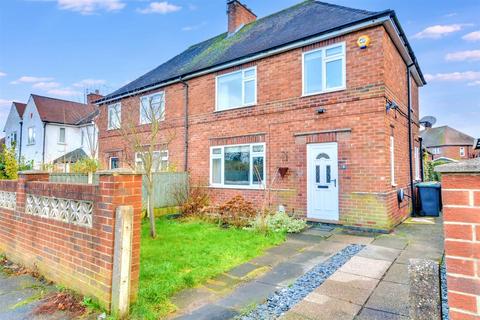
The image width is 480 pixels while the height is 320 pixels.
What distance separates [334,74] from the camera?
8.26 meters

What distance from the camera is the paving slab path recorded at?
308 centimetres

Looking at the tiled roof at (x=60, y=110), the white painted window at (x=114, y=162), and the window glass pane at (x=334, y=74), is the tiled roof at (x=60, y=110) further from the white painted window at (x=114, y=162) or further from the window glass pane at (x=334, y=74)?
the window glass pane at (x=334, y=74)

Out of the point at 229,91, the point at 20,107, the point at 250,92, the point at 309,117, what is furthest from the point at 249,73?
the point at 20,107

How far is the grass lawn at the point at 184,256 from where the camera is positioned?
3.36 meters

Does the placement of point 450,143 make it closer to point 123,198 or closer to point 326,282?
point 326,282

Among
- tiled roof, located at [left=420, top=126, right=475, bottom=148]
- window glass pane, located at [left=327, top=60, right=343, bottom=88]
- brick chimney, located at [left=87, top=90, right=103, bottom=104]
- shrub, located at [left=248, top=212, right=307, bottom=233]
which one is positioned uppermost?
brick chimney, located at [left=87, top=90, right=103, bottom=104]

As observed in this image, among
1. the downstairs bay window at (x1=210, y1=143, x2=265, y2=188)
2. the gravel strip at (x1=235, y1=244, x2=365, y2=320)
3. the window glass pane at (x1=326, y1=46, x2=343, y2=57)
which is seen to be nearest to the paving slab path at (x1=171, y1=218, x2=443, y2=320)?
the gravel strip at (x1=235, y1=244, x2=365, y2=320)

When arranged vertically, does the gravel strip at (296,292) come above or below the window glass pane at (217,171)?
below

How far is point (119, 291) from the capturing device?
2.96 m

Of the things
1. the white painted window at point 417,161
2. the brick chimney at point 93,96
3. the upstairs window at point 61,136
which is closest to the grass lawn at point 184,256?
the white painted window at point 417,161

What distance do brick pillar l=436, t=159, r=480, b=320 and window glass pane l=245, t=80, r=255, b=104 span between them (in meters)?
8.91

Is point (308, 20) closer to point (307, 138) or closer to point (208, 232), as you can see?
point (307, 138)

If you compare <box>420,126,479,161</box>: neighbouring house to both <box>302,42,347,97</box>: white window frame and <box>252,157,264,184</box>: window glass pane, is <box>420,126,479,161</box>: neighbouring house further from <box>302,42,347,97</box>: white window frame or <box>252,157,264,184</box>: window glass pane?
<box>252,157,264,184</box>: window glass pane

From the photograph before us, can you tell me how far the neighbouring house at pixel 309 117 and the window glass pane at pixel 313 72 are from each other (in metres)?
0.03
